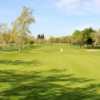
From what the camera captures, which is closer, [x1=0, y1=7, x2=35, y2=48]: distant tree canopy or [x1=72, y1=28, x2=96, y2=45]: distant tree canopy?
[x1=0, y1=7, x2=35, y2=48]: distant tree canopy

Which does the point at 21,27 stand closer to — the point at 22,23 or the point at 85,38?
the point at 22,23

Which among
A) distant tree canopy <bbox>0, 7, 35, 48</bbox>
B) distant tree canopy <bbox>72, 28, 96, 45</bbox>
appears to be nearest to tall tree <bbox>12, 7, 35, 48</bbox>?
distant tree canopy <bbox>0, 7, 35, 48</bbox>

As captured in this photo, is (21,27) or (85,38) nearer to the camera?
(21,27)

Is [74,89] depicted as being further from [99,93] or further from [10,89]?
[10,89]

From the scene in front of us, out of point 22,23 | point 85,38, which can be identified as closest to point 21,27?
point 22,23

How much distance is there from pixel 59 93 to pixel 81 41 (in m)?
127

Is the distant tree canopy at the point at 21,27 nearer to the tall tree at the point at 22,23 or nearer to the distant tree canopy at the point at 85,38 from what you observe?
the tall tree at the point at 22,23

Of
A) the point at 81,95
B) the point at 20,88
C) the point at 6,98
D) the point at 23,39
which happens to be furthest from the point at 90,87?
the point at 23,39

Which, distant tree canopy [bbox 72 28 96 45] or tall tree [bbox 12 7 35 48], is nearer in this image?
tall tree [bbox 12 7 35 48]

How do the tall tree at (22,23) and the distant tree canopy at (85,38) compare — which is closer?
the tall tree at (22,23)

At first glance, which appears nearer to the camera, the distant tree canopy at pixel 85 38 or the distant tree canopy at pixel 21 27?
the distant tree canopy at pixel 21 27

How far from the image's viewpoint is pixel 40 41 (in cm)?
16762

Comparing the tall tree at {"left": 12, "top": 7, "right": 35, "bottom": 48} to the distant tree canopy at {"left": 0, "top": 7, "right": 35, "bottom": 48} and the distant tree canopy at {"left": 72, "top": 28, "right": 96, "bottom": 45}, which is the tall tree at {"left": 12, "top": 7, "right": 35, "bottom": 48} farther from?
the distant tree canopy at {"left": 72, "top": 28, "right": 96, "bottom": 45}

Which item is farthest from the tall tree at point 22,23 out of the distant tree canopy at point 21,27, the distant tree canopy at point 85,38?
the distant tree canopy at point 85,38
